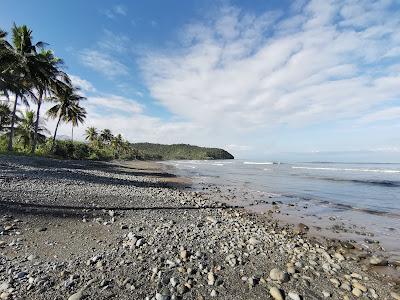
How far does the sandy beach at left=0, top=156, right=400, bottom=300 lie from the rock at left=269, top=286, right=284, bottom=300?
32mm

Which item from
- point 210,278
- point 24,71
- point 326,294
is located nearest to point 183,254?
point 210,278

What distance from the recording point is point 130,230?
8750mm

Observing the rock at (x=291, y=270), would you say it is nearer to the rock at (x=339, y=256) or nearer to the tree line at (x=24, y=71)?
the rock at (x=339, y=256)

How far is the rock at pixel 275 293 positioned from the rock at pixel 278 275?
0.41 metres

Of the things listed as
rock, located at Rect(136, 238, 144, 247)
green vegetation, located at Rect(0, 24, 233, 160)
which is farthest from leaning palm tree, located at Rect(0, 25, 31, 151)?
rock, located at Rect(136, 238, 144, 247)

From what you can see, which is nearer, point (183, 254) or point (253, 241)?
point (183, 254)

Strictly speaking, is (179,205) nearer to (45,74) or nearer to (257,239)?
(257,239)

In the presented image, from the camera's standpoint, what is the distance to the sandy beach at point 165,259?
5402 millimetres

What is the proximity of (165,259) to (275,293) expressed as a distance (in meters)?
2.53

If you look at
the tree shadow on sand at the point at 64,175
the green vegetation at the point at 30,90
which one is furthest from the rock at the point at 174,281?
the green vegetation at the point at 30,90

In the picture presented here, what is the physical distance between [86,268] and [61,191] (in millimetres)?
8526

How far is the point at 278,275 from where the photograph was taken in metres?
6.10

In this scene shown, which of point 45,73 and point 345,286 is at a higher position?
point 45,73

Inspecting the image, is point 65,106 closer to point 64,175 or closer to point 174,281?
point 64,175
